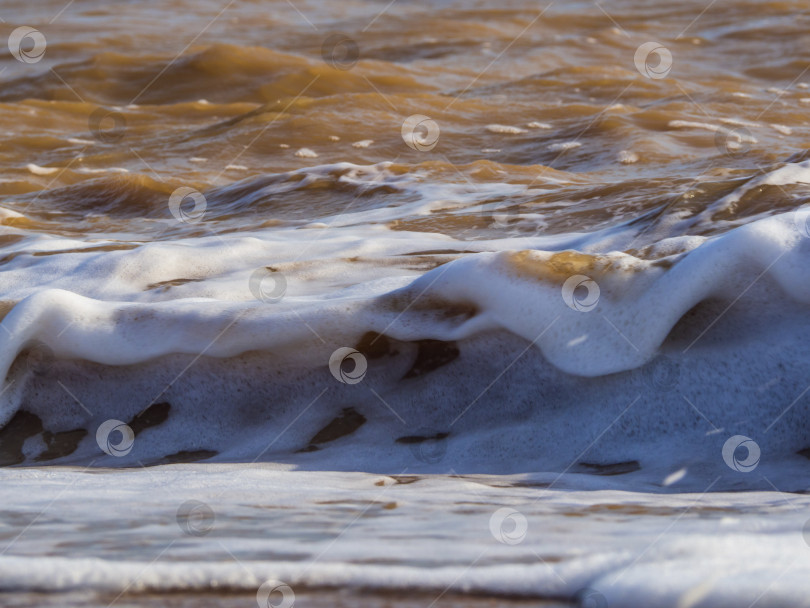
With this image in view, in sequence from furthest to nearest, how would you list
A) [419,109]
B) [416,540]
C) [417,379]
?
[419,109] < [417,379] < [416,540]

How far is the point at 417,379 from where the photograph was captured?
2.73 m

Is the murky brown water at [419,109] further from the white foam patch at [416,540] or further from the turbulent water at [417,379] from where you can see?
the white foam patch at [416,540]

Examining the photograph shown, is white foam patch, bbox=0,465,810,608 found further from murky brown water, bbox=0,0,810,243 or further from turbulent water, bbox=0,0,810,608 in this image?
murky brown water, bbox=0,0,810,243

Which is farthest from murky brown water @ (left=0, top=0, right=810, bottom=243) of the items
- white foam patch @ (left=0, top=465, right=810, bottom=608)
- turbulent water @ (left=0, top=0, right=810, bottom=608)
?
white foam patch @ (left=0, top=465, right=810, bottom=608)

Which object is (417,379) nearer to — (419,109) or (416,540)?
(416,540)

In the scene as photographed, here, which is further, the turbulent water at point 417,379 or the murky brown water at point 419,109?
the murky brown water at point 419,109

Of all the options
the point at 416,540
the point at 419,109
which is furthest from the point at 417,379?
the point at 419,109

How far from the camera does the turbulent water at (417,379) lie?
57.2 inches

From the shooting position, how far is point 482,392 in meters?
2.64

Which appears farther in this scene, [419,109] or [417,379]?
[419,109]

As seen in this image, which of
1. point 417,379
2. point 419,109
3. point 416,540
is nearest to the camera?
→ point 416,540

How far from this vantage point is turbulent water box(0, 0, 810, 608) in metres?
1.45

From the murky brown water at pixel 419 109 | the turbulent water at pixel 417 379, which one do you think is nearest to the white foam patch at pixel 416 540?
the turbulent water at pixel 417 379

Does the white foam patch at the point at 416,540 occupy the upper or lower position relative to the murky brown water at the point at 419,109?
lower
